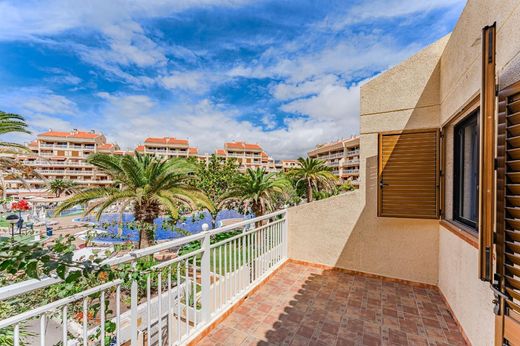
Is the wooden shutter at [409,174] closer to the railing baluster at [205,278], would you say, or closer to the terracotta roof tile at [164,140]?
the railing baluster at [205,278]

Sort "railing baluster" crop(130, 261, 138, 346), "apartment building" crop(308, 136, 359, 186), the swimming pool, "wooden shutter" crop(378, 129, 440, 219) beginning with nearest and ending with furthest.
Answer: "railing baluster" crop(130, 261, 138, 346), "wooden shutter" crop(378, 129, 440, 219), the swimming pool, "apartment building" crop(308, 136, 359, 186)

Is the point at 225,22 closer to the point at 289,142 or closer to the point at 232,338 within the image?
the point at 232,338

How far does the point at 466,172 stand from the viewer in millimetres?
2947

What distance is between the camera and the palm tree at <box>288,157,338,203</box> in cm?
1662

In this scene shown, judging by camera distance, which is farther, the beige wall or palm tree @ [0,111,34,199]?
palm tree @ [0,111,34,199]

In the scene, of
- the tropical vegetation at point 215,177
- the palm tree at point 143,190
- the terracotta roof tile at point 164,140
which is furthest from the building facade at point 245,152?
the palm tree at point 143,190

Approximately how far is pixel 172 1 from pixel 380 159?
5206 millimetres

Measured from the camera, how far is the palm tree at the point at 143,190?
633 cm

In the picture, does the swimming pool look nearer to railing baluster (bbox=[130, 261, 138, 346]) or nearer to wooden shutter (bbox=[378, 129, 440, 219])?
railing baluster (bbox=[130, 261, 138, 346])

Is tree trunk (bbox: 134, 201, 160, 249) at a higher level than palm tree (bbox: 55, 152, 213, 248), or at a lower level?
lower

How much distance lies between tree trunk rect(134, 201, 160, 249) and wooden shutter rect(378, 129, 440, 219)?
20.8ft

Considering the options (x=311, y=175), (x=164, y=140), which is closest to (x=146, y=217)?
(x=311, y=175)

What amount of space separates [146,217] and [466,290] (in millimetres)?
7429

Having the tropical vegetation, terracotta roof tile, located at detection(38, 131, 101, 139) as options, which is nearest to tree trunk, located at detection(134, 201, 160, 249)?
the tropical vegetation
